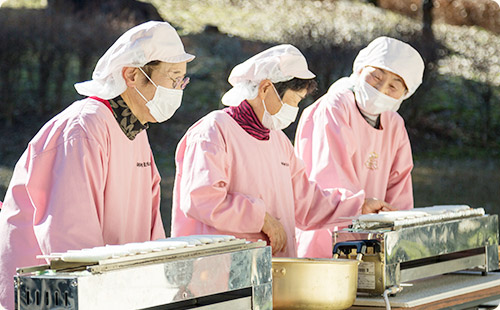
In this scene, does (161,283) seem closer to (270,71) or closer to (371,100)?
(270,71)

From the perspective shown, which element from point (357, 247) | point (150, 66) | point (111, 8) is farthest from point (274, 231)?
point (111, 8)

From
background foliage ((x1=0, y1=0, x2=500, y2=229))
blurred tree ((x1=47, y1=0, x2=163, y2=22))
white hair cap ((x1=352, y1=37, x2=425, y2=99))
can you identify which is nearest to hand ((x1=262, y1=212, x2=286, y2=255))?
white hair cap ((x1=352, y1=37, x2=425, y2=99))

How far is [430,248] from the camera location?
10.1 ft

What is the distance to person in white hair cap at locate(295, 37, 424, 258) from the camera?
391 centimetres

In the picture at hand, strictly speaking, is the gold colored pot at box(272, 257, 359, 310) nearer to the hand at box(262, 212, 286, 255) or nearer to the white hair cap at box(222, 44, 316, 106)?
the hand at box(262, 212, 286, 255)

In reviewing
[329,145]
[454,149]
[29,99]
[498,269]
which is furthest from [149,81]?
[454,149]

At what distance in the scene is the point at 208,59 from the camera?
10.0 m

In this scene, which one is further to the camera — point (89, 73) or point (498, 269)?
point (89, 73)

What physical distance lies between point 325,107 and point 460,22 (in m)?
8.42

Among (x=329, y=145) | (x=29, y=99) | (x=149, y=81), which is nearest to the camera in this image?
(x=149, y=81)

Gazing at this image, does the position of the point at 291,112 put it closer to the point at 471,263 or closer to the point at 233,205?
the point at 233,205

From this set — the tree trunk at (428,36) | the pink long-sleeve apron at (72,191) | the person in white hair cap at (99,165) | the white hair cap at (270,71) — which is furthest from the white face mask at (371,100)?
the tree trunk at (428,36)

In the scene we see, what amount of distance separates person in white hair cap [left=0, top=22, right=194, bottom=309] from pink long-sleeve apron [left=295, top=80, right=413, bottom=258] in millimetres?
1291

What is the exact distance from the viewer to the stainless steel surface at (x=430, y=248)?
9.41 ft
